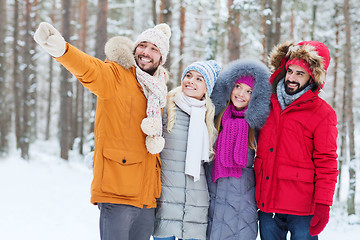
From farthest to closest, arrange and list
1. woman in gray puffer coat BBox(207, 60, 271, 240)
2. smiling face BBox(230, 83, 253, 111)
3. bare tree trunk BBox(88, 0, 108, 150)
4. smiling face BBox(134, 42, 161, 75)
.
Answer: bare tree trunk BBox(88, 0, 108, 150) → smiling face BBox(230, 83, 253, 111) → woman in gray puffer coat BBox(207, 60, 271, 240) → smiling face BBox(134, 42, 161, 75)

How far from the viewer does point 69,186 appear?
9422 mm

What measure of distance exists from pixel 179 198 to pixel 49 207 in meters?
5.16

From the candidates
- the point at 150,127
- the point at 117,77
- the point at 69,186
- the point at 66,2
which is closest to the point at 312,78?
the point at 150,127

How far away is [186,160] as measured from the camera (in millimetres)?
3168

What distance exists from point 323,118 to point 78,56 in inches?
93.9

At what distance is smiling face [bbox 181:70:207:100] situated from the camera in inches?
135

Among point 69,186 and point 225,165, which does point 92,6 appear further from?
point 225,165

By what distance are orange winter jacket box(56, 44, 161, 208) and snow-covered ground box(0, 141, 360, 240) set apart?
10.8 feet

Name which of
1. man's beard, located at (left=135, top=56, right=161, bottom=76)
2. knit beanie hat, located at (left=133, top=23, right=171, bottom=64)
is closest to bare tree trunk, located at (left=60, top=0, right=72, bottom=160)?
knit beanie hat, located at (left=133, top=23, right=171, bottom=64)

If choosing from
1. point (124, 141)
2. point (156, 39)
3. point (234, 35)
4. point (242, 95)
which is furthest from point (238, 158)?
point (234, 35)

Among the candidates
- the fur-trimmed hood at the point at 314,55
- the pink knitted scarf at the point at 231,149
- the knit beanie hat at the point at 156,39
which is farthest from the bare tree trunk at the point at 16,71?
the fur-trimmed hood at the point at 314,55

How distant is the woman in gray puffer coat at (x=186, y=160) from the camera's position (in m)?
3.13

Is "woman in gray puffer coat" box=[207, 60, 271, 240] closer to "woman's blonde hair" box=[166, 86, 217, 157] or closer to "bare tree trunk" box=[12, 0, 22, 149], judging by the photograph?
"woman's blonde hair" box=[166, 86, 217, 157]

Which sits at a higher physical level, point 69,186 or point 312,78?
point 312,78
